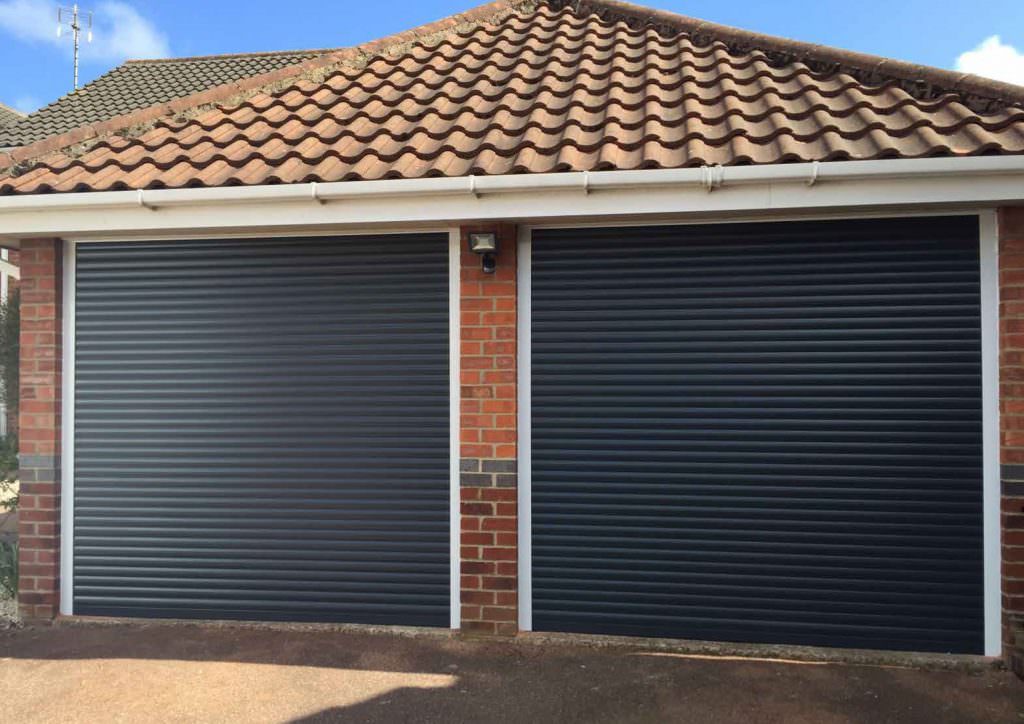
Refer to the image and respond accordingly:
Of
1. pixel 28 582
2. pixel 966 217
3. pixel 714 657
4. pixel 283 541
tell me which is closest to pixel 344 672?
pixel 283 541

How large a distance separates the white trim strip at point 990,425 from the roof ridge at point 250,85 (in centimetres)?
486

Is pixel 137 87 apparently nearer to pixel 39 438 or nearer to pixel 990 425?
pixel 39 438

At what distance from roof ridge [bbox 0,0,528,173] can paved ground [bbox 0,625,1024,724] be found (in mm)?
3418

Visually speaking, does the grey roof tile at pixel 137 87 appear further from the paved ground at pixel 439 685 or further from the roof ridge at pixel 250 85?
the paved ground at pixel 439 685

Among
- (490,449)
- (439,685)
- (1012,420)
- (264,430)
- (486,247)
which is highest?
(486,247)

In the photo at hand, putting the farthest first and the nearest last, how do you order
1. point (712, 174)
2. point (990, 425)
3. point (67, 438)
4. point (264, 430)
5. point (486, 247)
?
point (67, 438) < point (264, 430) < point (486, 247) < point (990, 425) < point (712, 174)

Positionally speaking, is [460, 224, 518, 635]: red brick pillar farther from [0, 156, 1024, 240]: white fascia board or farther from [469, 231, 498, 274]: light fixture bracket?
[0, 156, 1024, 240]: white fascia board

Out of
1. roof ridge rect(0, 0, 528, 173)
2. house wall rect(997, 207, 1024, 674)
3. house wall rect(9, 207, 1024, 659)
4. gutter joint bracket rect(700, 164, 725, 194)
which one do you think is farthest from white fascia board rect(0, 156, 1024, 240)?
roof ridge rect(0, 0, 528, 173)

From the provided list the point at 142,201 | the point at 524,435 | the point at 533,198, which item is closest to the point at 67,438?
the point at 142,201

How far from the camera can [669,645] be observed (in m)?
4.07

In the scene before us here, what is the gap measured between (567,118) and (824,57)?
2.21 m

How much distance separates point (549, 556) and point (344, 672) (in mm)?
1418

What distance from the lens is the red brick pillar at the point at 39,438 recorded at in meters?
4.49

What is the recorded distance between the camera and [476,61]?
548 cm
